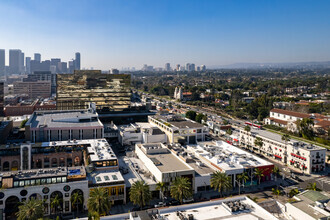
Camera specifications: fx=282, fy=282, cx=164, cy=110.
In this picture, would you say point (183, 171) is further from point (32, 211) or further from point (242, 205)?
point (32, 211)

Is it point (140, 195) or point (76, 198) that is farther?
point (140, 195)

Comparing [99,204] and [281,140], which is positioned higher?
[281,140]

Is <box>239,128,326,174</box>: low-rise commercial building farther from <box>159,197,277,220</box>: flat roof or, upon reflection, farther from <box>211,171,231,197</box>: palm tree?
<box>159,197,277,220</box>: flat roof

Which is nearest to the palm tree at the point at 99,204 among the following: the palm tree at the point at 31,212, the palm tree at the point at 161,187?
the palm tree at the point at 31,212

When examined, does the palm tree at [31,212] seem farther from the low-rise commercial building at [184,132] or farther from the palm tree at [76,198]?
the low-rise commercial building at [184,132]

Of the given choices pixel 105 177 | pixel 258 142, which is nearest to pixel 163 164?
pixel 105 177

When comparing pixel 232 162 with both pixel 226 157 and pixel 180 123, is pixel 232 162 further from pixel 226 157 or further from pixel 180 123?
pixel 180 123

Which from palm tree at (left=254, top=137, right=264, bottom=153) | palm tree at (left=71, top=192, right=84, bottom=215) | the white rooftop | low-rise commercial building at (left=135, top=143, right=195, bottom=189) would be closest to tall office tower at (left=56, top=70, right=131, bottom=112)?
low-rise commercial building at (left=135, top=143, right=195, bottom=189)
